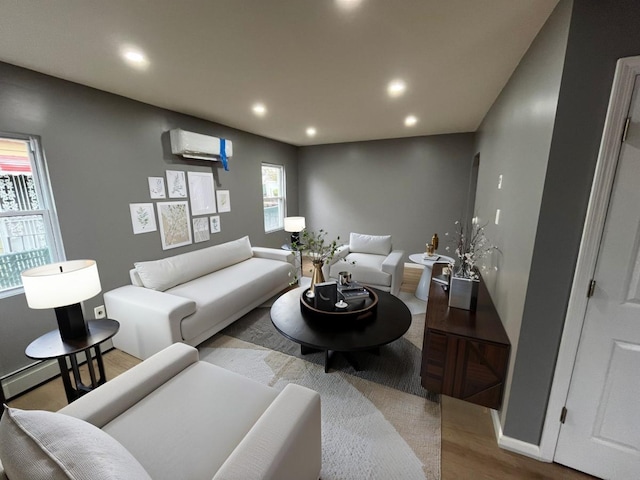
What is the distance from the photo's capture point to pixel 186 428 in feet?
3.77

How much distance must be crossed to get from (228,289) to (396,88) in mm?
2608

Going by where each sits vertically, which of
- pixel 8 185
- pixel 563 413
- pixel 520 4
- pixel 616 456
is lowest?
pixel 616 456

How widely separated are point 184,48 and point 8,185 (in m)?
1.70

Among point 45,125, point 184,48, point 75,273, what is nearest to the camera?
point 75,273

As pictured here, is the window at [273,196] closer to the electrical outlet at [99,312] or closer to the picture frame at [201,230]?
the picture frame at [201,230]

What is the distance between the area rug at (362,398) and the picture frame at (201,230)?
135 centimetres

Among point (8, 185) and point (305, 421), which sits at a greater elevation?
point (8, 185)

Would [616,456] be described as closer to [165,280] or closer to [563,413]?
[563,413]

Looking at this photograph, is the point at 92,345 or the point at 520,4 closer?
the point at 520,4

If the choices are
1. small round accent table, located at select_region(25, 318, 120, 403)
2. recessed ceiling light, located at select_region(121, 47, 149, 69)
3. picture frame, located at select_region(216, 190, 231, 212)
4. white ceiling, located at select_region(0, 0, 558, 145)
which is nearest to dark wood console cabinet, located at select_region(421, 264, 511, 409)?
white ceiling, located at select_region(0, 0, 558, 145)

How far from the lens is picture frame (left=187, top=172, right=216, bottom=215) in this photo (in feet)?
10.9

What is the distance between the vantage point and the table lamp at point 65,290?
4.83 ft

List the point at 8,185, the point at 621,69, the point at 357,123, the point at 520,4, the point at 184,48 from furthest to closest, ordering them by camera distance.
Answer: the point at 357,123, the point at 8,185, the point at 184,48, the point at 520,4, the point at 621,69

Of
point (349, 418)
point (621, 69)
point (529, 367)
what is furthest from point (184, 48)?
point (529, 367)
